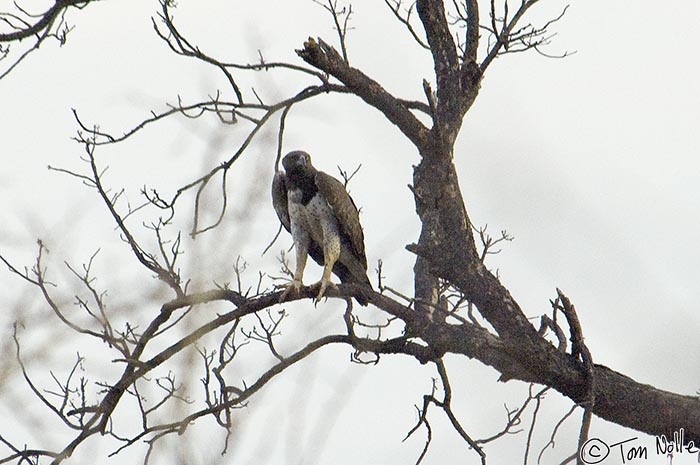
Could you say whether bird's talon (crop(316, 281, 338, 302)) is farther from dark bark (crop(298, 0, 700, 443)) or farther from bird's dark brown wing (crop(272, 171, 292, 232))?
bird's dark brown wing (crop(272, 171, 292, 232))

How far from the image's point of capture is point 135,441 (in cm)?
437

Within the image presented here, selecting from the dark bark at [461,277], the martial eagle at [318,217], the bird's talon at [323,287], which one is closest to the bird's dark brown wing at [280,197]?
the martial eagle at [318,217]

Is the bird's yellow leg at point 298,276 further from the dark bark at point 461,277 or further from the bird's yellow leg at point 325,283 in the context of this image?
the dark bark at point 461,277

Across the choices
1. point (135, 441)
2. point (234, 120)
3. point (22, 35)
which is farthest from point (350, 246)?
point (22, 35)

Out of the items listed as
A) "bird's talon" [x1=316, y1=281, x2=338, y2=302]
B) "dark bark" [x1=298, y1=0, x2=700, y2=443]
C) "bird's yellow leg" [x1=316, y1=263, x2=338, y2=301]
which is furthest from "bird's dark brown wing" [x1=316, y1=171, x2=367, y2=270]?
"dark bark" [x1=298, y1=0, x2=700, y2=443]

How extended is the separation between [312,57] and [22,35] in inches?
43.8

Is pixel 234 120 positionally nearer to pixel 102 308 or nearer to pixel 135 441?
pixel 102 308

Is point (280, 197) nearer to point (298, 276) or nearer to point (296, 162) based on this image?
point (296, 162)

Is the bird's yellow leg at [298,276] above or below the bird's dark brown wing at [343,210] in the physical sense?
below

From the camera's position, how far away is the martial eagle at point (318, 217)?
19.0 feet

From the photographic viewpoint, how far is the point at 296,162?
593 centimetres

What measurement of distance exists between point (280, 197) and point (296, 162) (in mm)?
222

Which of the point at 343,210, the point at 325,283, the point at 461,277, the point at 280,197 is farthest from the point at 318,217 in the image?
the point at 461,277

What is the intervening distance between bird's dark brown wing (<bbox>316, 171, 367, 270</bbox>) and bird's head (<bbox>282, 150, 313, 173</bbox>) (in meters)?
0.11
